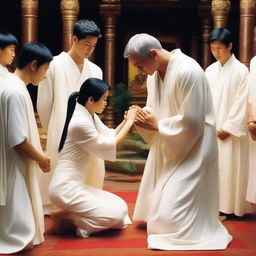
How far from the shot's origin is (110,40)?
1119 centimetres

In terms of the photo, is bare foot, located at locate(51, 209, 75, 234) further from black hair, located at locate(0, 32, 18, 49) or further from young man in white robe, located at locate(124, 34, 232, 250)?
black hair, located at locate(0, 32, 18, 49)

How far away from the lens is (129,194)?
7.05 metres

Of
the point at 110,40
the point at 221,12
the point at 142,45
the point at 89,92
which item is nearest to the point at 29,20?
the point at 110,40

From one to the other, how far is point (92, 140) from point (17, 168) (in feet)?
2.25

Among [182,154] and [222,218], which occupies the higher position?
[182,154]

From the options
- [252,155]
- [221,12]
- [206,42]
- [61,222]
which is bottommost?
[61,222]

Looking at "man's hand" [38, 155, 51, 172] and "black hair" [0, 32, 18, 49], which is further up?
"black hair" [0, 32, 18, 49]

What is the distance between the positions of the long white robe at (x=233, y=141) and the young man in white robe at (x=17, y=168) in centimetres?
200

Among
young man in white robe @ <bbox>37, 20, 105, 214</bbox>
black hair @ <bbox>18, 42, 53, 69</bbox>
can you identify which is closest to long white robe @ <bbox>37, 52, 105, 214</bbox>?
young man in white robe @ <bbox>37, 20, 105, 214</bbox>

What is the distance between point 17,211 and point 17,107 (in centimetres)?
74

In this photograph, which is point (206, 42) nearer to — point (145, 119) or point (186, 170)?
point (145, 119)

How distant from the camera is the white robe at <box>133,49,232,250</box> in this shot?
443cm

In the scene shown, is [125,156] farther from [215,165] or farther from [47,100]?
[215,165]

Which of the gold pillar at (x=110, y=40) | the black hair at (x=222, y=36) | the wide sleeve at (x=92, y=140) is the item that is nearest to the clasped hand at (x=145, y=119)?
the wide sleeve at (x=92, y=140)
